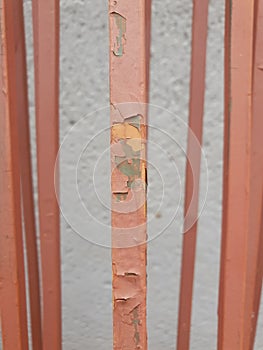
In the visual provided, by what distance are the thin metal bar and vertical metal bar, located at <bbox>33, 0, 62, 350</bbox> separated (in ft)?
0.12

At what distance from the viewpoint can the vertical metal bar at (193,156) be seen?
627mm

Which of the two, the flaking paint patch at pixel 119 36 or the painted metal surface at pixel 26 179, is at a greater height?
the flaking paint patch at pixel 119 36

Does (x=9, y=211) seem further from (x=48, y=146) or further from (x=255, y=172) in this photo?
(x=255, y=172)

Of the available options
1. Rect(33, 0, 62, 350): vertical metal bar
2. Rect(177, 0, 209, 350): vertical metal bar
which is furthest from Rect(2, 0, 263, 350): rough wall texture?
Rect(33, 0, 62, 350): vertical metal bar

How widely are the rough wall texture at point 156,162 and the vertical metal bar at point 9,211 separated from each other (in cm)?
25

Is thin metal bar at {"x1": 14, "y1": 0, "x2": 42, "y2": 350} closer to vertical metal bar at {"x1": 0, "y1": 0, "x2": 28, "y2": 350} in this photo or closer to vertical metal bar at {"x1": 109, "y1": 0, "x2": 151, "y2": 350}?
vertical metal bar at {"x1": 0, "y1": 0, "x2": 28, "y2": 350}

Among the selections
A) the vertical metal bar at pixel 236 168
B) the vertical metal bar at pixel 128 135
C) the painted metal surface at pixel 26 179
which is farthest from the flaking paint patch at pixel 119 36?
the painted metal surface at pixel 26 179

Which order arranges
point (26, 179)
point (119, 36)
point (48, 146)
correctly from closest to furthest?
point (119, 36)
point (48, 146)
point (26, 179)

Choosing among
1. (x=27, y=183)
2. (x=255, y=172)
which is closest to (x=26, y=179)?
(x=27, y=183)

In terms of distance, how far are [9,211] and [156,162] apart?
0.29 meters

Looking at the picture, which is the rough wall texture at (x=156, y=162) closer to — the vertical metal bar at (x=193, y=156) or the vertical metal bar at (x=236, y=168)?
the vertical metal bar at (x=193, y=156)

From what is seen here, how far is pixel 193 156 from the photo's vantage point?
2.01 feet

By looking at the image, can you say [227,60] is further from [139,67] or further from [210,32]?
[210,32]

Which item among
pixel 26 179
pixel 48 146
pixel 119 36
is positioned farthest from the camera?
pixel 26 179
